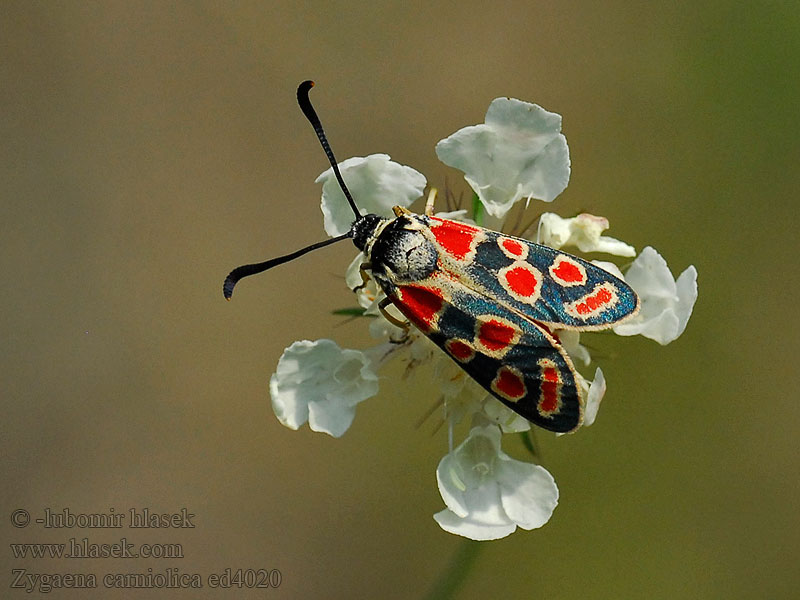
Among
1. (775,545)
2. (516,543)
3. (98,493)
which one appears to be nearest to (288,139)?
(98,493)

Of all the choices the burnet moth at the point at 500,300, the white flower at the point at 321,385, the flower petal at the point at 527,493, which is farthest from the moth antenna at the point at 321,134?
the flower petal at the point at 527,493

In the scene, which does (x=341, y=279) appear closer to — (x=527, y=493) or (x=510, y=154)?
(x=510, y=154)

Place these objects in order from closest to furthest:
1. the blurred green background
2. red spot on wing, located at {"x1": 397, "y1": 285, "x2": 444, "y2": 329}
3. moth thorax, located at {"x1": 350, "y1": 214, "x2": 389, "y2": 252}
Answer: red spot on wing, located at {"x1": 397, "y1": 285, "x2": 444, "y2": 329}
moth thorax, located at {"x1": 350, "y1": 214, "x2": 389, "y2": 252}
the blurred green background

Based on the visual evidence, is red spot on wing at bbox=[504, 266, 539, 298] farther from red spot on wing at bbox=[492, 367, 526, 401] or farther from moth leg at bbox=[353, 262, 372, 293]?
moth leg at bbox=[353, 262, 372, 293]

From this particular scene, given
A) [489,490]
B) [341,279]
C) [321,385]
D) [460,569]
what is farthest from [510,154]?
[341,279]

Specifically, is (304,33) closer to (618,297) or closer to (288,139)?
(288,139)

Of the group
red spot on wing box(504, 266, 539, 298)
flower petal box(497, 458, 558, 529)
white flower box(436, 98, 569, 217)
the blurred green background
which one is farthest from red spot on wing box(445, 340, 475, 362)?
the blurred green background

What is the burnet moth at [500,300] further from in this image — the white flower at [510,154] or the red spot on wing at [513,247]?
the white flower at [510,154]
